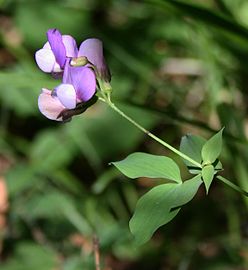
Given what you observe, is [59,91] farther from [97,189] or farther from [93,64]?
[97,189]

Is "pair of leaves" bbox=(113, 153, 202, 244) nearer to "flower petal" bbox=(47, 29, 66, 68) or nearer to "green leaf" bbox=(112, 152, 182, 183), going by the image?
"green leaf" bbox=(112, 152, 182, 183)

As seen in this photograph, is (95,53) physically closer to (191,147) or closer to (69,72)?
(69,72)

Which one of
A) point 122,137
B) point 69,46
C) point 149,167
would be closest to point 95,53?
point 69,46

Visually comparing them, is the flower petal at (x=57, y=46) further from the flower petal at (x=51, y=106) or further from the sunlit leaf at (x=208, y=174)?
the sunlit leaf at (x=208, y=174)

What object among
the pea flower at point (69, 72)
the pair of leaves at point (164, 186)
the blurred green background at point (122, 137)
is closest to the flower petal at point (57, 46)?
the pea flower at point (69, 72)

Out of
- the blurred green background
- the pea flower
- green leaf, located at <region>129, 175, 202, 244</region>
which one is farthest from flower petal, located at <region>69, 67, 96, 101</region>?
the blurred green background

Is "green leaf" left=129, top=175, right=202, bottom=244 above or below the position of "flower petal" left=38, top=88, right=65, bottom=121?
below
